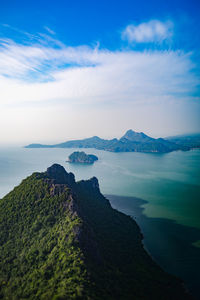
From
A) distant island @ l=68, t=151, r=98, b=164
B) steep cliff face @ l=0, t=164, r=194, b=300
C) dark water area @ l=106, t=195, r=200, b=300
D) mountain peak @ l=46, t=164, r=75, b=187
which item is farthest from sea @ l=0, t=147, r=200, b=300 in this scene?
distant island @ l=68, t=151, r=98, b=164

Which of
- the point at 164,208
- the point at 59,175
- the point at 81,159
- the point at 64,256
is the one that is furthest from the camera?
the point at 81,159

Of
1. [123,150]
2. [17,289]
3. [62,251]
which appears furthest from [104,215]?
[123,150]

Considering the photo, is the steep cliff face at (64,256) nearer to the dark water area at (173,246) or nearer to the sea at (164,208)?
the dark water area at (173,246)

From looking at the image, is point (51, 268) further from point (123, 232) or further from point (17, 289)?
point (123, 232)

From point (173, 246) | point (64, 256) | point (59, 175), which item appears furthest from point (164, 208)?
point (64, 256)

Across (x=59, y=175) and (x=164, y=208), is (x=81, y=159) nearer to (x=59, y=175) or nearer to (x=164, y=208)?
(x=164, y=208)
